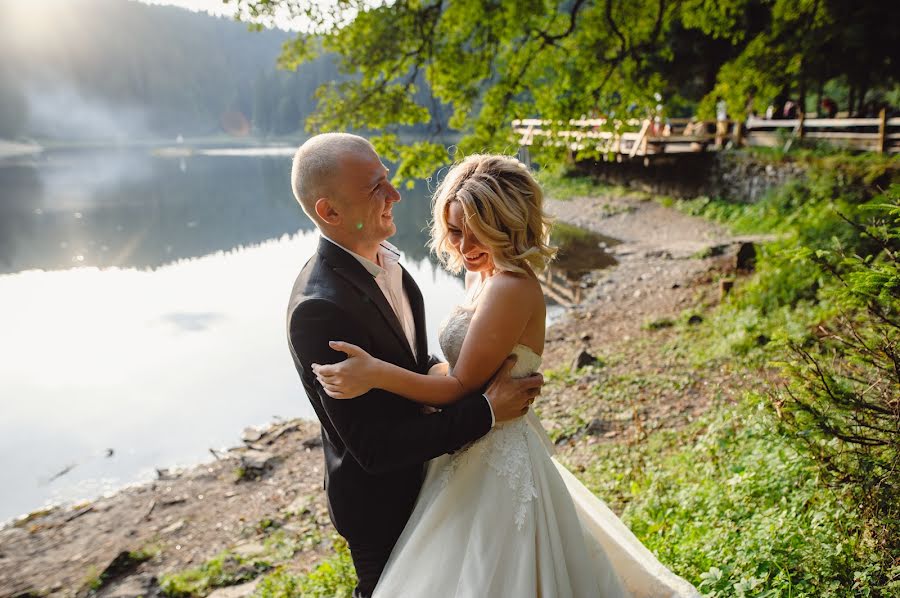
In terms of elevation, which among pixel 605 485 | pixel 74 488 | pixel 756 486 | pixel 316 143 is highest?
pixel 316 143

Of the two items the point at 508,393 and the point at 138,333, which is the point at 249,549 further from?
the point at 138,333

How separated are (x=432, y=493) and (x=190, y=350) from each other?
1297cm

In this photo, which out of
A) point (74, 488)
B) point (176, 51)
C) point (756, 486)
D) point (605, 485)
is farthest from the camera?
point (176, 51)

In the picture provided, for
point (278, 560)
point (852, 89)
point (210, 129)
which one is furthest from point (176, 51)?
point (278, 560)

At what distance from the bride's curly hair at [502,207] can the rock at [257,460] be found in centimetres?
722

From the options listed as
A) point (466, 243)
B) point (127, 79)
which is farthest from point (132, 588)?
point (127, 79)

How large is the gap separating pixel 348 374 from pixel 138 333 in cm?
1515

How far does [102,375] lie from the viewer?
495 inches

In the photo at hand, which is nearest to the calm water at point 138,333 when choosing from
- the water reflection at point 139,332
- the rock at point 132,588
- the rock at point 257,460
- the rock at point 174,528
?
the water reflection at point 139,332

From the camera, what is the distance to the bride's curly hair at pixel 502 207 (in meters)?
2.29

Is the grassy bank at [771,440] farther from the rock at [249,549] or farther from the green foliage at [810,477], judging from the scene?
the rock at [249,549]

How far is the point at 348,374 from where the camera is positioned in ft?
6.36

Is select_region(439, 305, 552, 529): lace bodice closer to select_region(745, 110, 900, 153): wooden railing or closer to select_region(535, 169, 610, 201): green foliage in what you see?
select_region(745, 110, 900, 153): wooden railing

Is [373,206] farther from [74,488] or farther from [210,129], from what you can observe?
[210,129]
